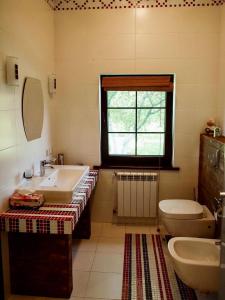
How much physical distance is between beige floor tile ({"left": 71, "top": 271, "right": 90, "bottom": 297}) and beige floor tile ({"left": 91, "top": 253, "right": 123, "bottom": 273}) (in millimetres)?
108

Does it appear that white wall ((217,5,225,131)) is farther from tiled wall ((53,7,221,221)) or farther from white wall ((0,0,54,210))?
white wall ((0,0,54,210))

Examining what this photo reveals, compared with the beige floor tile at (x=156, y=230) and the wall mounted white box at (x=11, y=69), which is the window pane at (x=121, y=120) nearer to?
the beige floor tile at (x=156, y=230)

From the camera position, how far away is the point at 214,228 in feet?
8.65

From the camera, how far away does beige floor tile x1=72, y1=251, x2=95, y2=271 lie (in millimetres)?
2527

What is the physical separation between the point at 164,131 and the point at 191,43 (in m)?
0.98

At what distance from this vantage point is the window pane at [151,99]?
3223 mm

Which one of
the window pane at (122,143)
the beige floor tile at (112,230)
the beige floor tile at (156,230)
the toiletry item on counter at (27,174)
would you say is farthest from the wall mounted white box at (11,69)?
the beige floor tile at (156,230)

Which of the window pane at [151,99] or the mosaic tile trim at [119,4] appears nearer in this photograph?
the mosaic tile trim at [119,4]

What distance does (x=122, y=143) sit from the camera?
3.35m

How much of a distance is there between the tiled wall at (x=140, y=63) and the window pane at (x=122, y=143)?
184mm

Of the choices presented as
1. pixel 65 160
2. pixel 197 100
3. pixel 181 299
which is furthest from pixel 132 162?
pixel 181 299

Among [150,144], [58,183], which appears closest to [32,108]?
[58,183]

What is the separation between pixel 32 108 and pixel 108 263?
5.14ft

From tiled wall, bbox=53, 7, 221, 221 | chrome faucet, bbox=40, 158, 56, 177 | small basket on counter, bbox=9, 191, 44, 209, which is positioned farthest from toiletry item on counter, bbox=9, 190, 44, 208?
tiled wall, bbox=53, 7, 221, 221
